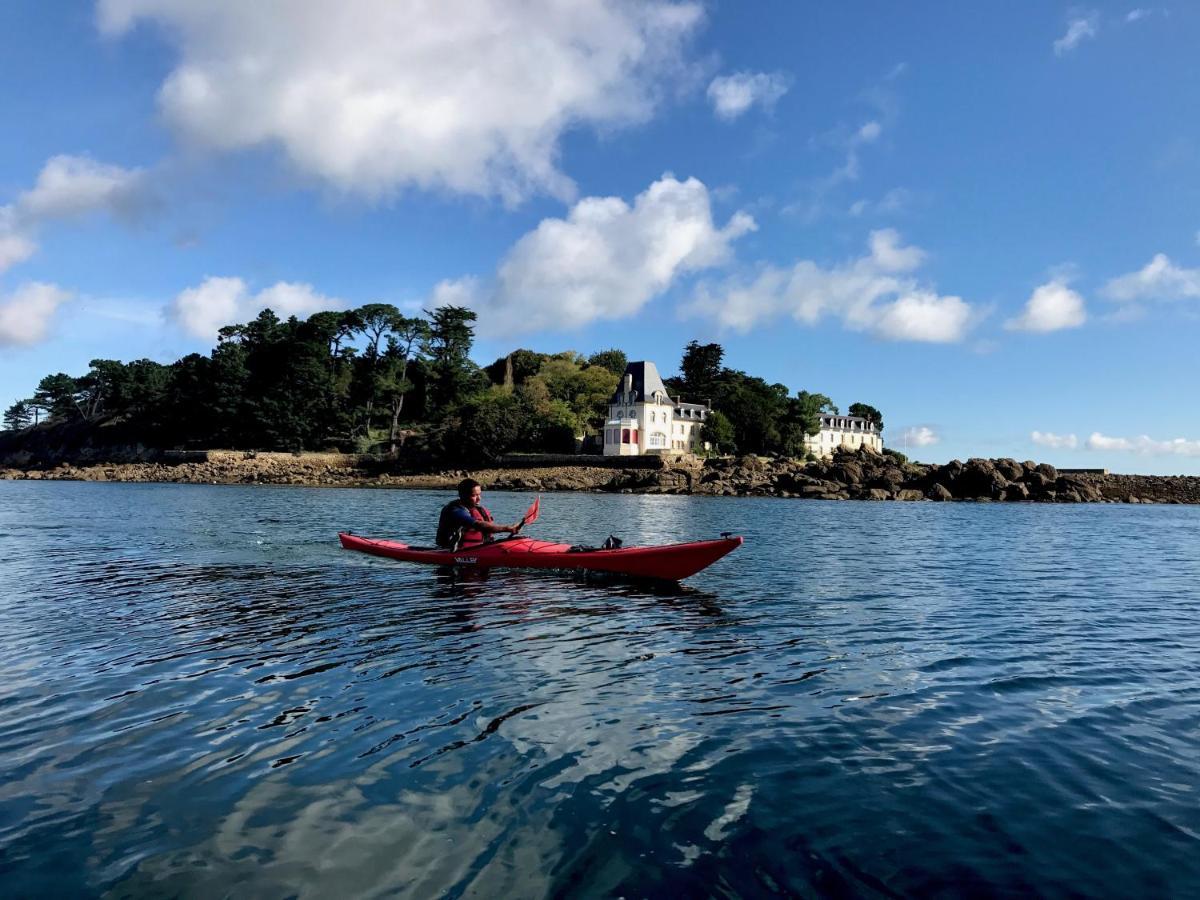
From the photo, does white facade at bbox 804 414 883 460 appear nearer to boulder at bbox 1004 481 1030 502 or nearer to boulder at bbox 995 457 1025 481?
boulder at bbox 995 457 1025 481

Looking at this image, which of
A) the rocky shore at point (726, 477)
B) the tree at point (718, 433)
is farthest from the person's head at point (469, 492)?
the tree at point (718, 433)

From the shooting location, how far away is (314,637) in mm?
10492

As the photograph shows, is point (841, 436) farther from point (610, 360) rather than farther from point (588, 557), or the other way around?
point (588, 557)

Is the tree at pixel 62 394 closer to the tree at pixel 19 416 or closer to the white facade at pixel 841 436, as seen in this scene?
the tree at pixel 19 416

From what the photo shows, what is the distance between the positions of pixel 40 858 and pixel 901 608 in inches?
506

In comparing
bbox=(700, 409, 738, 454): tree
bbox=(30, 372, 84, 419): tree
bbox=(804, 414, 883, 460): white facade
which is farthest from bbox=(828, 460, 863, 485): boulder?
bbox=(30, 372, 84, 419): tree

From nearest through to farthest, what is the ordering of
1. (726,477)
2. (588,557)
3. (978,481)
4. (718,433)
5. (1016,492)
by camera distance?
(588,557) → (1016,492) → (978,481) → (726,477) → (718,433)

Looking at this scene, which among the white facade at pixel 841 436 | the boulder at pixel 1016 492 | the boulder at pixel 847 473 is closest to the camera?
the boulder at pixel 1016 492

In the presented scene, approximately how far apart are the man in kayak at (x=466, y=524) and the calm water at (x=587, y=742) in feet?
6.64

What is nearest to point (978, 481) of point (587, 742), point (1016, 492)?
point (1016, 492)

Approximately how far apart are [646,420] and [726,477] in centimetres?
1652

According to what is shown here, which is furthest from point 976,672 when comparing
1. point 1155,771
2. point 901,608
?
point 901,608

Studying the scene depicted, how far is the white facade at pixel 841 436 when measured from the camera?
103 metres

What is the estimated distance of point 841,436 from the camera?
108438 millimetres
